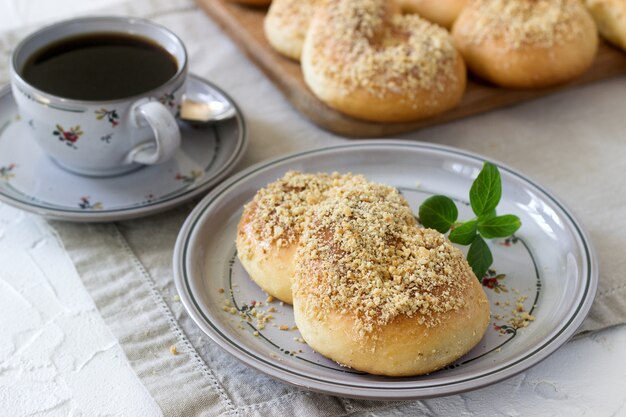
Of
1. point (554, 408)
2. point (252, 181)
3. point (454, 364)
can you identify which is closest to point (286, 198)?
point (252, 181)

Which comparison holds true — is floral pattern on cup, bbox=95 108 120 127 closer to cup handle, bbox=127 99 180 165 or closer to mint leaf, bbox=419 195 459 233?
cup handle, bbox=127 99 180 165

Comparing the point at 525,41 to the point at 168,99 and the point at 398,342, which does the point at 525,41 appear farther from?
the point at 398,342

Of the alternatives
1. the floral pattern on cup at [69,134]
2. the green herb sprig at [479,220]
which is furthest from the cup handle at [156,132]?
the green herb sprig at [479,220]

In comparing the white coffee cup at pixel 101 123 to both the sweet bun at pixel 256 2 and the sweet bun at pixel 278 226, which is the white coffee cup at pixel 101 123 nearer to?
the sweet bun at pixel 278 226

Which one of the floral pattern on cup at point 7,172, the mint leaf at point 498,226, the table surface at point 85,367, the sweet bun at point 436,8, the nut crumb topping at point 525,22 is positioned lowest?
the floral pattern on cup at point 7,172

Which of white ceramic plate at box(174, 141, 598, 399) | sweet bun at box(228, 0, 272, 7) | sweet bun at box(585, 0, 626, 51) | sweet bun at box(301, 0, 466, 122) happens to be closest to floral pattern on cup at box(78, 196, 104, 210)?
white ceramic plate at box(174, 141, 598, 399)

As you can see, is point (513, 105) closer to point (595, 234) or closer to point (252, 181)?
point (595, 234)

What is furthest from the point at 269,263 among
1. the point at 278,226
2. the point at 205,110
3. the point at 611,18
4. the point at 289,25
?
the point at 611,18
